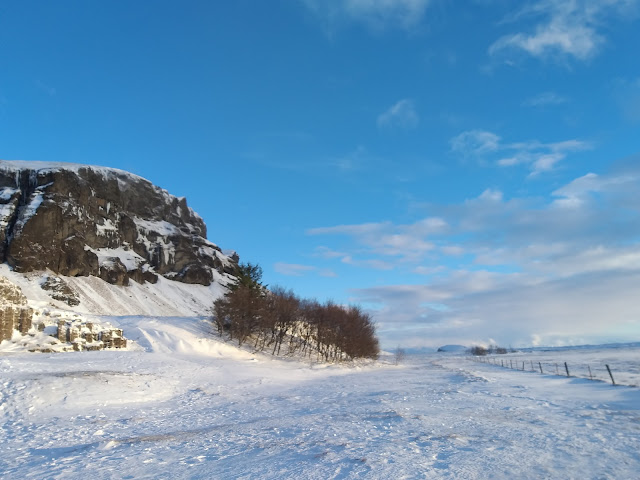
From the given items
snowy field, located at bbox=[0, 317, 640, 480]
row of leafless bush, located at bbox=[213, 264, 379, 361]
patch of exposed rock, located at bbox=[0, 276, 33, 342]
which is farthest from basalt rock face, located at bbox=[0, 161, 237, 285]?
snowy field, located at bbox=[0, 317, 640, 480]

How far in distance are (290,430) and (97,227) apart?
84716mm

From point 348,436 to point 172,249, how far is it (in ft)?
316

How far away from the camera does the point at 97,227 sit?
3307 inches

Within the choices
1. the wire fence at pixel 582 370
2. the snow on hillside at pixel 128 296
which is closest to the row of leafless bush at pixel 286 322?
the snow on hillside at pixel 128 296

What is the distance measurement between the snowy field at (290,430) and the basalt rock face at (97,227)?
58.5m

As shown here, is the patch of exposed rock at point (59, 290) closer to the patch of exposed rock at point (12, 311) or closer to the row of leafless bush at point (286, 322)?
the row of leafless bush at point (286, 322)

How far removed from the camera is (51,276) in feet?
217

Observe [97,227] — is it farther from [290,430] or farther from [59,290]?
[290,430]

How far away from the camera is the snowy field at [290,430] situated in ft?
25.1

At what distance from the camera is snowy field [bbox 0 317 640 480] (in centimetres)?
765

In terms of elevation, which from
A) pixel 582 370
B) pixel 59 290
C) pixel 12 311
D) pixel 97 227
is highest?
pixel 97 227

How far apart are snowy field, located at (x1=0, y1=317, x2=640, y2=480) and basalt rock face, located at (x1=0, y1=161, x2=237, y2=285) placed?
58.5 metres

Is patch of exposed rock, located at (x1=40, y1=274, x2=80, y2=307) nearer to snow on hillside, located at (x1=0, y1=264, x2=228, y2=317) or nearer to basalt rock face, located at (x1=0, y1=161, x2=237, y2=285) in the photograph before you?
snow on hillside, located at (x1=0, y1=264, x2=228, y2=317)

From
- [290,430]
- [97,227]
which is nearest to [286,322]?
[290,430]
